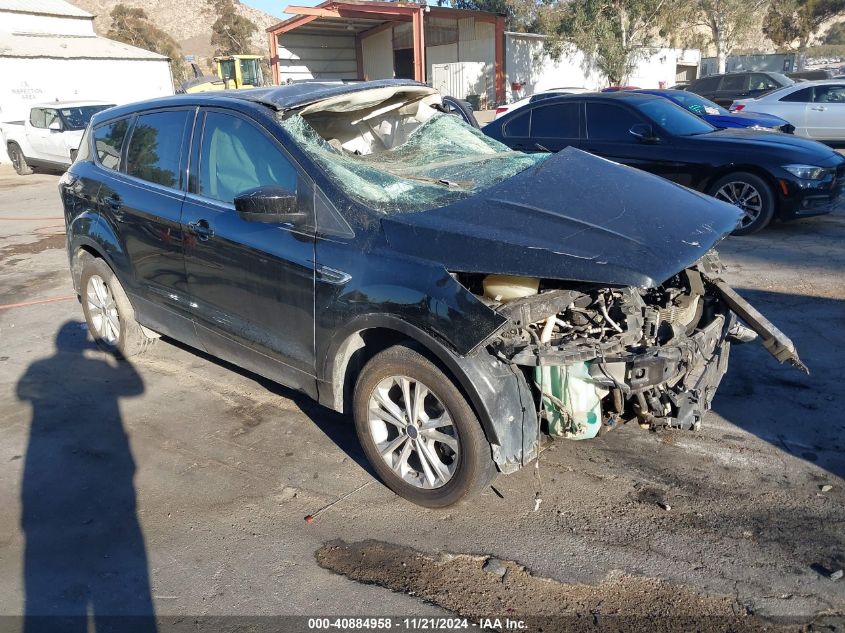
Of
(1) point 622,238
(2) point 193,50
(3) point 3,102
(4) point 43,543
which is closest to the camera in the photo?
(1) point 622,238

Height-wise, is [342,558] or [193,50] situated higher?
[193,50]

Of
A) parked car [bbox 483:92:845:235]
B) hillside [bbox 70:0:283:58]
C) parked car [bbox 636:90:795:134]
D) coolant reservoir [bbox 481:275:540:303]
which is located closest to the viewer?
coolant reservoir [bbox 481:275:540:303]

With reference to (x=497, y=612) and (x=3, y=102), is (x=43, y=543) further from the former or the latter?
(x=3, y=102)

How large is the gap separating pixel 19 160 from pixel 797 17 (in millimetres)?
50917

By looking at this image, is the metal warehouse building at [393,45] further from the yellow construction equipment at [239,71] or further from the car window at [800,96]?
the car window at [800,96]

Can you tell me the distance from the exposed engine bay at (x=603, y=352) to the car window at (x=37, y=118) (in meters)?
17.8

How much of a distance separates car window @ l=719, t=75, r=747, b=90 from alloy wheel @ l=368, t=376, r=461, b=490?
20.5m

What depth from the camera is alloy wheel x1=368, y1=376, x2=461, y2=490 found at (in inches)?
130

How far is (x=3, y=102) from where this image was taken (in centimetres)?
2225

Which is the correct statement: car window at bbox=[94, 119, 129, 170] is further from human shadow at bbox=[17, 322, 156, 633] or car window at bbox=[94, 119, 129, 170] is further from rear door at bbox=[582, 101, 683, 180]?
rear door at bbox=[582, 101, 683, 180]

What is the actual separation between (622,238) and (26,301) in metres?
6.49

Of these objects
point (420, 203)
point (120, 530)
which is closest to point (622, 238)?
point (420, 203)

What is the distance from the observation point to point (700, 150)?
27.1ft

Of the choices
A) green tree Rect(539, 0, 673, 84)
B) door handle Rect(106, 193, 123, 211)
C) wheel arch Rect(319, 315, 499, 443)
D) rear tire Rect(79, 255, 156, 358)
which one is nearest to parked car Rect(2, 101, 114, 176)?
rear tire Rect(79, 255, 156, 358)
